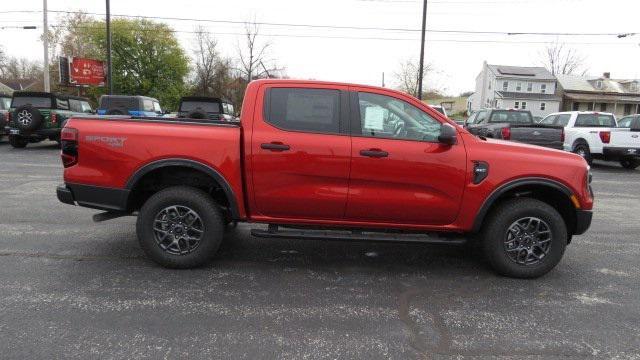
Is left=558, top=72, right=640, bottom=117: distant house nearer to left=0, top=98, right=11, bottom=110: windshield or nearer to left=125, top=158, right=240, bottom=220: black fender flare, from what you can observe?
left=0, top=98, right=11, bottom=110: windshield

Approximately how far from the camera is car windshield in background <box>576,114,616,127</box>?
14.8m

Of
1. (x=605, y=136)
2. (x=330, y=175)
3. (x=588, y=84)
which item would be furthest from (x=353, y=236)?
(x=588, y=84)

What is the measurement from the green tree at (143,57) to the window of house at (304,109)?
172 ft

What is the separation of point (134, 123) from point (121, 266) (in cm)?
141

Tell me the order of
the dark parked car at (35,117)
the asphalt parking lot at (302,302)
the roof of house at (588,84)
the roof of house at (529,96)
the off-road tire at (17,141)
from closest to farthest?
the asphalt parking lot at (302,302) → the dark parked car at (35,117) → the off-road tire at (17,141) → the roof of house at (529,96) → the roof of house at (588,84)

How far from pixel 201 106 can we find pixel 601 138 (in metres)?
13.2

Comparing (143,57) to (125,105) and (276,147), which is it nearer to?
(125,105)

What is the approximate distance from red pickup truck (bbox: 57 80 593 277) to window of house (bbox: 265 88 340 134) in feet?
0.03

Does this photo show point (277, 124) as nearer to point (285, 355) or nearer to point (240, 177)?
point (240, 177)

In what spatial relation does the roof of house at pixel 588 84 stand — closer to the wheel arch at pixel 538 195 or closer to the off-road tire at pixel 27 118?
the off-road tire at pixel 27 118

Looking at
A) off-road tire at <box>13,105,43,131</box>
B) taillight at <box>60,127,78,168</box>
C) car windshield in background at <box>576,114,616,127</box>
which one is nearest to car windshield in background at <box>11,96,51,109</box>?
off-road tire at <box>13,105,43,131</box>

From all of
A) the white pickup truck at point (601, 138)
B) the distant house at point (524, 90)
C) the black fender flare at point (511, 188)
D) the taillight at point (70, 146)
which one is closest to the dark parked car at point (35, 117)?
the taillight at point (70, 146)

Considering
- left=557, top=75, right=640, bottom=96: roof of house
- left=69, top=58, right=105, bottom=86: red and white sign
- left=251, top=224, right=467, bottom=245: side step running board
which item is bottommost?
left=251, top=224, right=467, bottom=245: side step running board

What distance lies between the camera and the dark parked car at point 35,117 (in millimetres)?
14117
